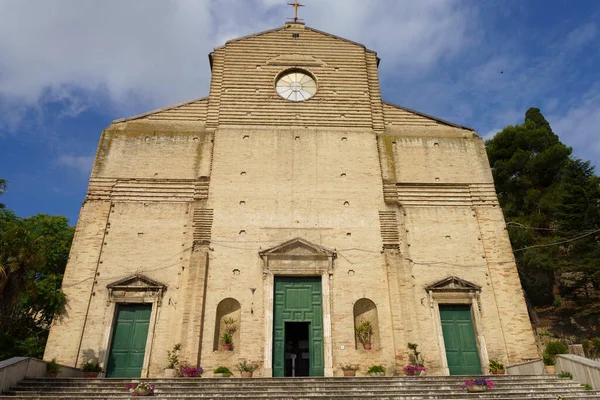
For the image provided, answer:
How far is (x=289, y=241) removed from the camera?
50.4 feet

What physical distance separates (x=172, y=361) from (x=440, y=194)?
10.9 meters

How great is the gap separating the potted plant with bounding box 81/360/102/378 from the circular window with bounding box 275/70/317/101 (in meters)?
12.0

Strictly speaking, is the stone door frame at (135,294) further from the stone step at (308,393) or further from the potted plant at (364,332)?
the potted plant at (364,332)

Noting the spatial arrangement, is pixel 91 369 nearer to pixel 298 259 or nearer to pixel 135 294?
pixel 135 294

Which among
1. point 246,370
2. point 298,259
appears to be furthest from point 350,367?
point 298,259

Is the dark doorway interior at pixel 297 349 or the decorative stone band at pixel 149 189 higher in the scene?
the decorative stone band at pixel 149 189

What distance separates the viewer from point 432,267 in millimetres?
15430

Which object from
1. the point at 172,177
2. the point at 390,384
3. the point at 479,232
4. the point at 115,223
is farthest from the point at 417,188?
the point at 115,223

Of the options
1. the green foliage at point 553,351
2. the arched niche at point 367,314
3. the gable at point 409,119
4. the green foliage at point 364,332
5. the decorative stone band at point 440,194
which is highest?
the gable at point 409,119

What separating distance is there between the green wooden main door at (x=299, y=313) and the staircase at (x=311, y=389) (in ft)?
10.00

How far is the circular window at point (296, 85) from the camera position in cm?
1898

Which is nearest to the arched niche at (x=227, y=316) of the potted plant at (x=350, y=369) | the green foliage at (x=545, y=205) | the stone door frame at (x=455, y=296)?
the potted plant at (x=350, y=369)

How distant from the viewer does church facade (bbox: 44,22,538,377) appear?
14.1 m

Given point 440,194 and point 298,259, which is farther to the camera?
point 440,194
